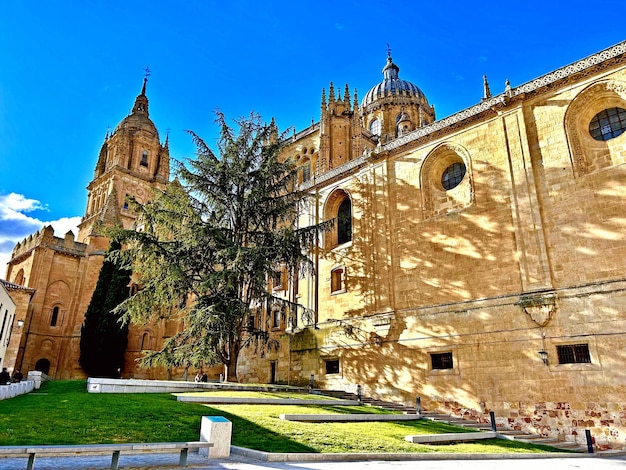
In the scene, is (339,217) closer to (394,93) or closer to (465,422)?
(465,422)

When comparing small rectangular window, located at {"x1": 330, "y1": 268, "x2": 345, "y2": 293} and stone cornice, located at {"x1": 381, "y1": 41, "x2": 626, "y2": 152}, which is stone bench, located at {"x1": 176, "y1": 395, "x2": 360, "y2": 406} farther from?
stone cornice, located at {"x1": 381, "y1": 41, "x2": 626, "y2": 152}

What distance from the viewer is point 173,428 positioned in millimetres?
9117

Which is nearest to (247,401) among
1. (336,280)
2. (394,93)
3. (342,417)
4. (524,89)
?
(342,417)

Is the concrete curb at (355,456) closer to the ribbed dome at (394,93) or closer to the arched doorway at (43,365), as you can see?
the arched doorway at (43,365)

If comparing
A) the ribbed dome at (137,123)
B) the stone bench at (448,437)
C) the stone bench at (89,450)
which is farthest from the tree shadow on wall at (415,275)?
the ribbed dome at (137,123)

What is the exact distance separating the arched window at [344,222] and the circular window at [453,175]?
5487 millimetres

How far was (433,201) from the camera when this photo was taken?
65.0 ft

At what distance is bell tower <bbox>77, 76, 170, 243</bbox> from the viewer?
44056 millimetres

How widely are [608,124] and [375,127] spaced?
92.6 feet

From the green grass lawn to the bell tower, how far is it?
33457 mm

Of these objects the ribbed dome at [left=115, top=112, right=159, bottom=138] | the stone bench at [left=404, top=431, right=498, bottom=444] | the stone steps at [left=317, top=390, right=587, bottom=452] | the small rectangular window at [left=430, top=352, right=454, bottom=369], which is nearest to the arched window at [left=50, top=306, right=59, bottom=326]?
the ribbed dome at [left=115, top=112, right=159, bottom=138]

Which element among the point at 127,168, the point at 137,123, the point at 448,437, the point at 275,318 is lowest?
the point at 448,437

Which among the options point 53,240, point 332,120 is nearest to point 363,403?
point 332,120

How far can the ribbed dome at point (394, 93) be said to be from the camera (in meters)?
44.0
